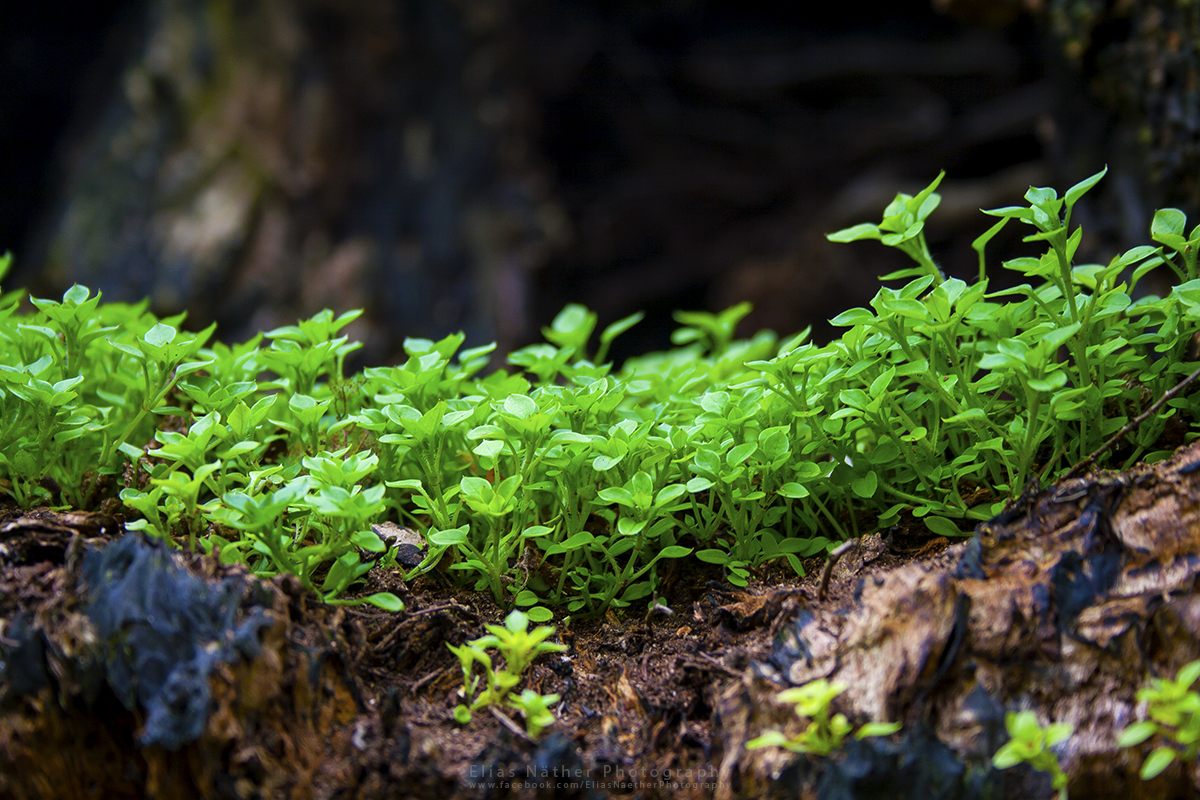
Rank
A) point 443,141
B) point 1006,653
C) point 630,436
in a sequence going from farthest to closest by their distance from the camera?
1. point 443,141
2. point 630,436
3. point 1006,653

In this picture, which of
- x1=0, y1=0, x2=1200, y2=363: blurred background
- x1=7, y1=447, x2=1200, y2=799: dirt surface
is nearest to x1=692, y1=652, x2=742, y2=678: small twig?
x1=7, y1=447, x2=1200, y2=799: dirt surface

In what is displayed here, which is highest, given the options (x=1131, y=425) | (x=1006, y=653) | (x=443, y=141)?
(x=443, y=141)

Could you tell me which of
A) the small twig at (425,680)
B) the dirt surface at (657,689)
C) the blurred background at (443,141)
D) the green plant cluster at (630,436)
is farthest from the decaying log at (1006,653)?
the blurred background at (443,141)

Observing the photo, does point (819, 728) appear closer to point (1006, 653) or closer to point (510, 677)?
point (1006, 653)

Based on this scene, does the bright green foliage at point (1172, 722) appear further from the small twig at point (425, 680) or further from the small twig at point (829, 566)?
the small twig at point (425, 680)

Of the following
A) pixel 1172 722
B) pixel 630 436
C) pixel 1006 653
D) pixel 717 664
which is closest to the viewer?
pixel 1172 722

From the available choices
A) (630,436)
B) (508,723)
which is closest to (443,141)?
(630,436)

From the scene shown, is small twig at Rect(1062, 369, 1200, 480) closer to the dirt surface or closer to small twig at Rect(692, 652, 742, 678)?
the dirt surface
